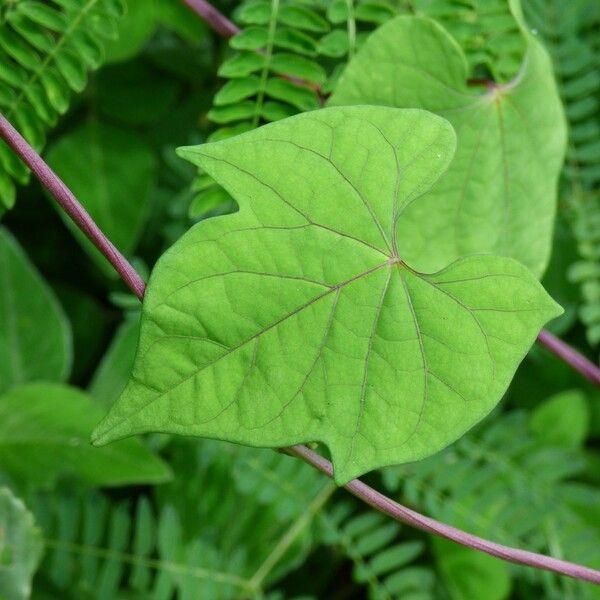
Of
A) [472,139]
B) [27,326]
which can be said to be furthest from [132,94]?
[472,139]

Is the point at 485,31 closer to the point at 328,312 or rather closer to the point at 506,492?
the point at 328,312

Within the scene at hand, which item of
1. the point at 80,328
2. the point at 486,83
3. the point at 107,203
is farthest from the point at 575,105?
the point at 80,328

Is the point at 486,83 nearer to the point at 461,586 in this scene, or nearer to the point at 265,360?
the point at 265,360

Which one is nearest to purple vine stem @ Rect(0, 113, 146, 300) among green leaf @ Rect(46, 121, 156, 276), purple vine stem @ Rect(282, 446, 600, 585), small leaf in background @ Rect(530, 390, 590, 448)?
purple vine stem @ Rect(282, 446, 600, 585)

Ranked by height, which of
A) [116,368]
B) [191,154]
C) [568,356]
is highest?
[191,154]

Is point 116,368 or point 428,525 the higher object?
point 428,525

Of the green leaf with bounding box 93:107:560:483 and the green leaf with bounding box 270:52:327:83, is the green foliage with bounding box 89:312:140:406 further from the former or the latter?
the green leaf with bounding box 93:107:560:483
